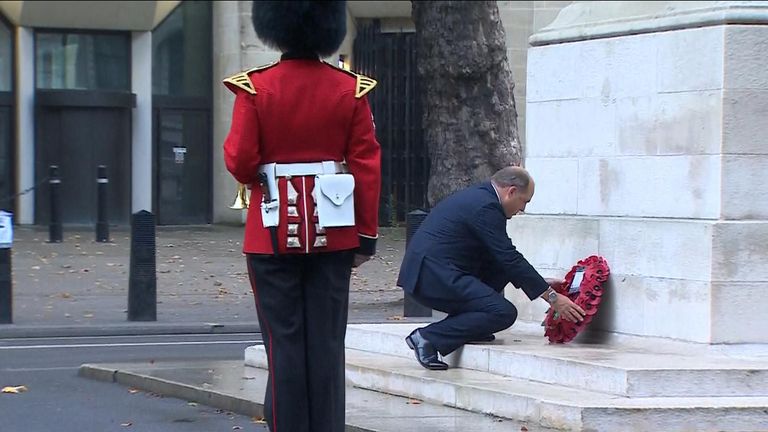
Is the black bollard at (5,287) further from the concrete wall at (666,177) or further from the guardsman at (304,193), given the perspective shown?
the guardsman at (304,193)

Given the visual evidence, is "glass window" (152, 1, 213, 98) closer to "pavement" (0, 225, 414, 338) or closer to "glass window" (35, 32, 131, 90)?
"glass window" (35, 32, 131, 90)

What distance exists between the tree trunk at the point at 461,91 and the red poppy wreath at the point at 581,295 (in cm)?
737

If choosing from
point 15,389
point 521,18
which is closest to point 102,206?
→ point 521,18

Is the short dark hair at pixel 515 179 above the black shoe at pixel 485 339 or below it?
above

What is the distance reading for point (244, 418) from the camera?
8.41 metres

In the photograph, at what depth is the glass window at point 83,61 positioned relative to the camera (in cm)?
2644

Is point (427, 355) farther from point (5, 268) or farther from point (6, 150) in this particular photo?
point (6, 150)

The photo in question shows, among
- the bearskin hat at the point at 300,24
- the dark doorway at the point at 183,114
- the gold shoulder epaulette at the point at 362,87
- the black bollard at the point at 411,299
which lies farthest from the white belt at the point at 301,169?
the dark doorway at the point at 183,114

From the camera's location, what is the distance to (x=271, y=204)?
5855mm

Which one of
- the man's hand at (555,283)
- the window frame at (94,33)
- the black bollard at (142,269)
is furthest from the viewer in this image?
the window frame at (94,33)

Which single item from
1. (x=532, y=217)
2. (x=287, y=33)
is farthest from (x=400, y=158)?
(x=287, y=33)

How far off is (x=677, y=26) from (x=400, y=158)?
19.0m

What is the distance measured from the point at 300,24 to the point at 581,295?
11.9 ft

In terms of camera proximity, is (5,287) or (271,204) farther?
(5,287)
